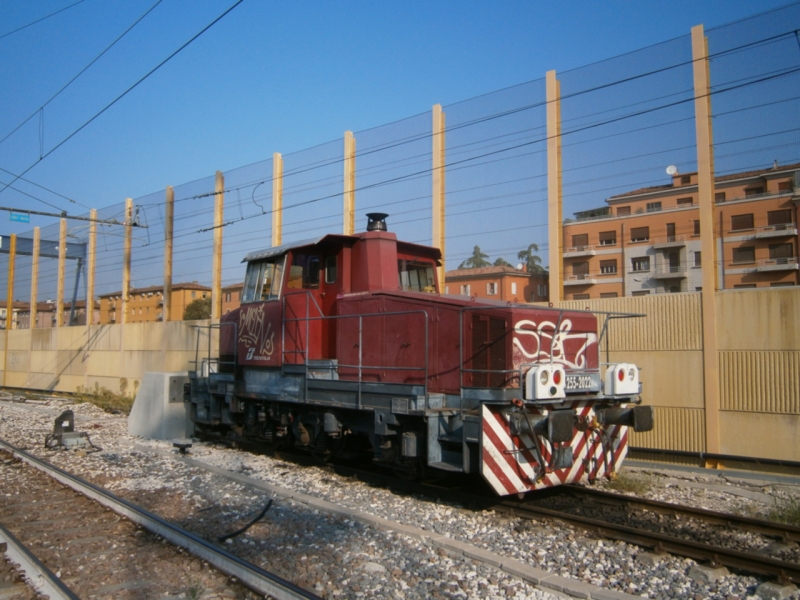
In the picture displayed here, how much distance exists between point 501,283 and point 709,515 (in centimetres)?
639

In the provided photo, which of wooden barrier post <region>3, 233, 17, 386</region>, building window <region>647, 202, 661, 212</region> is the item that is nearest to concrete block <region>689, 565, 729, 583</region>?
building window <region>647, 202, 661, 212</region>

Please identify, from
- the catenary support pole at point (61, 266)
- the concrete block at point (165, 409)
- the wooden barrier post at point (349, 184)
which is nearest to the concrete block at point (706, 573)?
the concrete block at point (165, 409)

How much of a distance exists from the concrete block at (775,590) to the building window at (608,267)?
6.51 meters

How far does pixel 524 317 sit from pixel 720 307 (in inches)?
159

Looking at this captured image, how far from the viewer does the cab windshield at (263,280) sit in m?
9.73

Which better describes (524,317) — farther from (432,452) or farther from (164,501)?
(164,501)

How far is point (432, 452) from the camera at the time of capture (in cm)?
702

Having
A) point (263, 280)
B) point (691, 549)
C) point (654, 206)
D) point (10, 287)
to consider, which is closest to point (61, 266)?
point (10, 287)

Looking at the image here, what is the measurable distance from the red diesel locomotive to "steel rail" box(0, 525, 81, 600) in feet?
12.3

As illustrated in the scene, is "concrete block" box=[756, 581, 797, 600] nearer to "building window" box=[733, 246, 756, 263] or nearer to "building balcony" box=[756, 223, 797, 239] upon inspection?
"building window" box=[733, 246, 756, 263]

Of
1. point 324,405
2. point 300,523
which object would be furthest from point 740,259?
point 300,523

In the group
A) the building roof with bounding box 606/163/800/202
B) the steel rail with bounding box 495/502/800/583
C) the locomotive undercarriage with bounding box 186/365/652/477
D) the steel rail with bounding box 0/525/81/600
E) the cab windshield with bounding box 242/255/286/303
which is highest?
the building roof with bounding box 606/163/800/202

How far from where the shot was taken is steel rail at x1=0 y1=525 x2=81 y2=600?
14.6 ft

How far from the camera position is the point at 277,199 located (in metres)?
16.7
